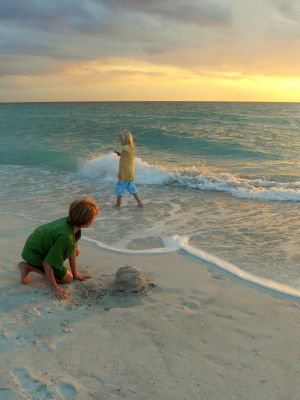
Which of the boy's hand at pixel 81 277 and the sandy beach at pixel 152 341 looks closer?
the sandy beach at pixel 152 341

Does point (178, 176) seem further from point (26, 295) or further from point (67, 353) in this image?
point (67, 353)

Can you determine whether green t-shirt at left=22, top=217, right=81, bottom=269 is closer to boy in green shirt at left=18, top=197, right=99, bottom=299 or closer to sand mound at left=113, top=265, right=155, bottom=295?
boy in green shirt at left=18, top=197, right=99, bottom=299

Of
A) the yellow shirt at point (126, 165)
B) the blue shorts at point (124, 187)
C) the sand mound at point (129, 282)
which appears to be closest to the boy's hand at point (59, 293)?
the sand mound at point (129, 282)

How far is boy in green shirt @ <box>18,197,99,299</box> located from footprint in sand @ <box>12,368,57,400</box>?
1100 millimetres

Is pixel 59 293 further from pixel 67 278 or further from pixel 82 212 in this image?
pixel 82 212

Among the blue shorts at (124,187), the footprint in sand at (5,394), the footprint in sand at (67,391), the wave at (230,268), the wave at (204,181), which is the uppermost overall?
the blue shorts at (124,187)

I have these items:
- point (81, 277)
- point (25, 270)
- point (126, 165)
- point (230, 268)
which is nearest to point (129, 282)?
point (81, 277)

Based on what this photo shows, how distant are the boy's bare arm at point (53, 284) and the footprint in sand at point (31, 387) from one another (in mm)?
1081

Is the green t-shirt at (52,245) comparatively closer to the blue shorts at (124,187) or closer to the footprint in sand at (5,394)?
the footprint in sand at (5,394)

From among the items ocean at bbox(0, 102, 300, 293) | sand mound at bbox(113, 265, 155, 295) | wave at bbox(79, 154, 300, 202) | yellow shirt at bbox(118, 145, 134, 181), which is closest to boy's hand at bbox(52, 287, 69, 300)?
sand mound at bbox(113, 265, 155, 295)

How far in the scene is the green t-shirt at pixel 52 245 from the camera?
3.70 meters

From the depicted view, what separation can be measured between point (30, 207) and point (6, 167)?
6.00 metres

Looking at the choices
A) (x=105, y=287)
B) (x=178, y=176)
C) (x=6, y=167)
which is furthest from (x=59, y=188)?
(x=105, y=287)

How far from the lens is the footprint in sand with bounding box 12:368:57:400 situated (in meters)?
2.40
